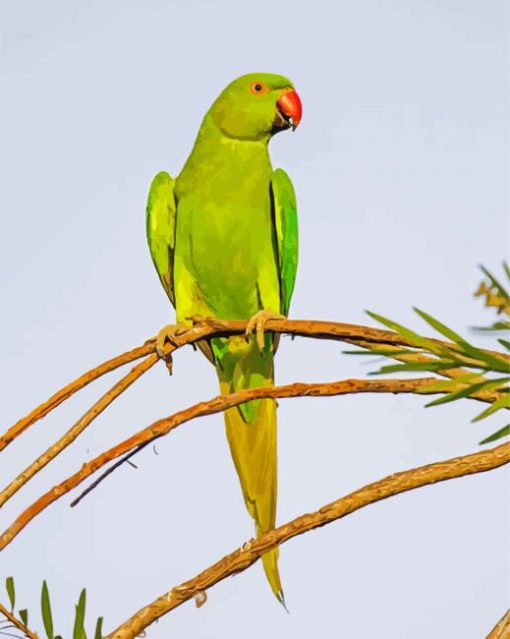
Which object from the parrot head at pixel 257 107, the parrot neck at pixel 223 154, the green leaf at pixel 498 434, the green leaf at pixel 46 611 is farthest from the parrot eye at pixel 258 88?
the green leaf at pixel 498 434

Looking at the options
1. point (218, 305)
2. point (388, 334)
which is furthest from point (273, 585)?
point (218, 305)

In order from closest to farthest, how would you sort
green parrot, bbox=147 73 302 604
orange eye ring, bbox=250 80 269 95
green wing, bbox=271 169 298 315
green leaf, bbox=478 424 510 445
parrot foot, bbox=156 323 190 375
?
green leaf, bbox=478 424 510 445 → parrot foot, bbox=156 323 190 375 → green parrot, bbox=147 73 302 604 → green wing, bbox=271 169 298 315 → orange eye ring, bbox=250 80 269 95

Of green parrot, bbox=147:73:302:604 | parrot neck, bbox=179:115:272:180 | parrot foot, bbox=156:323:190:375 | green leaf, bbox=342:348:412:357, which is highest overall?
parrot neck, bbox=179:115:272:180

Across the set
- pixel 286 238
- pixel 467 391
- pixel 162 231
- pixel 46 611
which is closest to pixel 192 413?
pixel 46 611

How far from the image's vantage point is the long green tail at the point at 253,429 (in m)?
2.73

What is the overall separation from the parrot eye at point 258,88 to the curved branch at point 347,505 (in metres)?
3.01

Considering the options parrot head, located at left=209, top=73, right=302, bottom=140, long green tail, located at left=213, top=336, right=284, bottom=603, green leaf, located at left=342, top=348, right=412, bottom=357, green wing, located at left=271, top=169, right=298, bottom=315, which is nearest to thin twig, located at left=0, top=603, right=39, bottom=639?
green leaf, located at left=342, top=348, right=412, bottom=357

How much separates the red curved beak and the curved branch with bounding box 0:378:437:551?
2.71 meters

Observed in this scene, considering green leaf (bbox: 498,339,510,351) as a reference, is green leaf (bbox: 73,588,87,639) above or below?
below

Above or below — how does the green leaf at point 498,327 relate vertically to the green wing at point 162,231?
below

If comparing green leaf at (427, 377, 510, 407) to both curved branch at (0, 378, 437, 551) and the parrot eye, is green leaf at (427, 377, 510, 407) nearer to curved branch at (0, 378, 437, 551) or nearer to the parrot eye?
curved branch at (0, 378, 437, 551)

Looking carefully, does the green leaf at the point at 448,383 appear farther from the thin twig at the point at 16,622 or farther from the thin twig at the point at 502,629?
the thin twig at the point at 16,622

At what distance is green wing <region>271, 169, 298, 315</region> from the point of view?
11.1 ft

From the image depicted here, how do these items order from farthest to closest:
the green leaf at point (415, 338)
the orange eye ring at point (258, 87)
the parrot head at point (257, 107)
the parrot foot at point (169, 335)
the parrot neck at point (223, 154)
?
the orange eye ring at point (258, 87), the parrot head at point (257, 107), the parrot neck at point (223, 154), the parrot foot at point (169, 335), the green leaf at point (415, 338)
